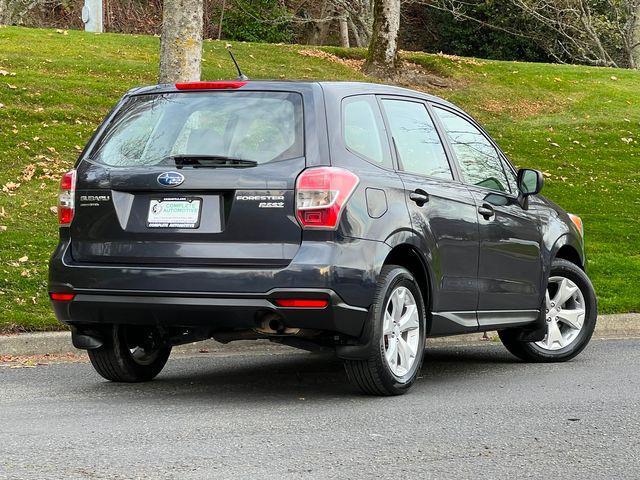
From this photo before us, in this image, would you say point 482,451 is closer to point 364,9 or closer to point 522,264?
point 522,264

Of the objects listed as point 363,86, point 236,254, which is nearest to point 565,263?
point 363,86

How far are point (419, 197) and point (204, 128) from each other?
1.34 m

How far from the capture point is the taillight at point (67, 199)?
7.04 meters

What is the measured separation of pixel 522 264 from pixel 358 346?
2.13 meters

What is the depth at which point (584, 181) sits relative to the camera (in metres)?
18.9

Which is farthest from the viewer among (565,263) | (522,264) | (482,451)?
(565,263)

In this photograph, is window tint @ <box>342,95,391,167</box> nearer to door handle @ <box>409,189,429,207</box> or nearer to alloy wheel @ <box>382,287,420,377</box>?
door handle @ <box>409,189,429,207</box>

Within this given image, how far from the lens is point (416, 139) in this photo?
7.66 meters

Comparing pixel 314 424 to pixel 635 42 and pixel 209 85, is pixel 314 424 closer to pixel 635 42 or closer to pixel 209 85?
pixel 209 85

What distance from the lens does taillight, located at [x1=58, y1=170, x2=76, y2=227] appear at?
7039 mm

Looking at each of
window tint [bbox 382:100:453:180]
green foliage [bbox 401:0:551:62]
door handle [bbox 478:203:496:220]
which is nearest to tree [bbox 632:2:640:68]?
green foliage [bbox 401:0:551:62]

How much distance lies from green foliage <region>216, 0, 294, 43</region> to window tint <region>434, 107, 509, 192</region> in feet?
101

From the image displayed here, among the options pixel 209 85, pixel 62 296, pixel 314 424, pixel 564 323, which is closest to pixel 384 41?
pixel 564 323

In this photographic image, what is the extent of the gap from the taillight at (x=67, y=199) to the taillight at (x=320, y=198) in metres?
1.41
